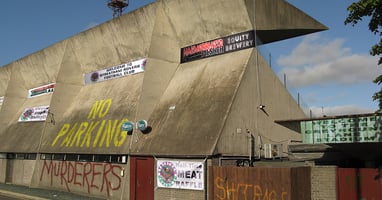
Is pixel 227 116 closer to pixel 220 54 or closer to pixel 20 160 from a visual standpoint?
pixel 220 54

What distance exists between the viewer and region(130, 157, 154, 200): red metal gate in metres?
19.5

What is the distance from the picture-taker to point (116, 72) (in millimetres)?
26844

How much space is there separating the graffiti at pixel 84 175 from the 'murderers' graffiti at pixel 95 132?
3.99ft

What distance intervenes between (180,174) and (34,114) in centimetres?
1981

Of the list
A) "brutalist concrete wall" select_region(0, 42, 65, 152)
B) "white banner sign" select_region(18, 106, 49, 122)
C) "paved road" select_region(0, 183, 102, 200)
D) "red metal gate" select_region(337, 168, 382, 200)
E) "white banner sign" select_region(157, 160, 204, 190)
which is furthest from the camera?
"white banner sign" select_region(18, 106, 49, 122)

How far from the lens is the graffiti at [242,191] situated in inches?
580

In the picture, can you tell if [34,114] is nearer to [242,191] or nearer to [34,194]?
[34,194]

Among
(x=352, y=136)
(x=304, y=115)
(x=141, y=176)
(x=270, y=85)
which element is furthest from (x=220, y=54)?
(x=352, y=136)

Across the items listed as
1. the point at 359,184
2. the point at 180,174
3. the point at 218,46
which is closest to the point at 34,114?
the point at 218,46

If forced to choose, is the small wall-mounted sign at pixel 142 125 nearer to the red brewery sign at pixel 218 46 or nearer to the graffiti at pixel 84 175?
the graffiti at pixel 84 175

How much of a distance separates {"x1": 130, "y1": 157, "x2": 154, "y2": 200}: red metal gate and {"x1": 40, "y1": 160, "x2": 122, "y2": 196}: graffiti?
122 centimetres

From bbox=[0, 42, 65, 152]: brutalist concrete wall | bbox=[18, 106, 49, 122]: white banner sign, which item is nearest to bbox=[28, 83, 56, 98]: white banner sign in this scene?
bbox=[0, 42, 65, 152]: brutalist concrete wall

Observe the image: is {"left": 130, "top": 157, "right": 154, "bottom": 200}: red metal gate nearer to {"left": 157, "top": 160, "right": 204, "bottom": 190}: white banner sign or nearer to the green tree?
{"left": 157, "top": 160, "right": 204, "bottom": 190}: white banner sign

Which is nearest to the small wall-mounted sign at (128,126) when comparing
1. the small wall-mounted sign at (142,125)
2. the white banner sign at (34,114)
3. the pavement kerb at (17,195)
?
the small wall-mounted sign at (142,125)
